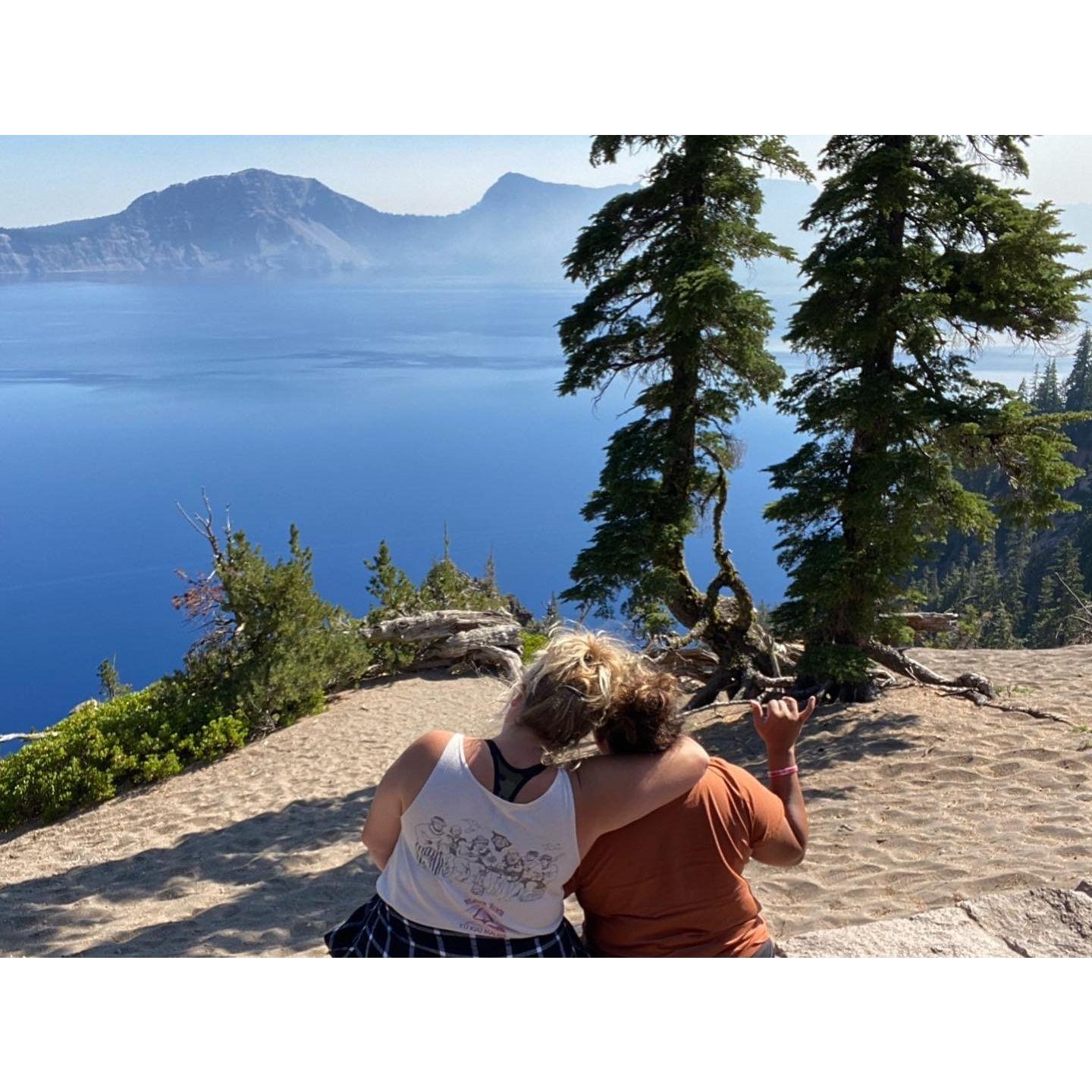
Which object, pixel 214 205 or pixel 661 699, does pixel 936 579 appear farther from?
pixel 661 699

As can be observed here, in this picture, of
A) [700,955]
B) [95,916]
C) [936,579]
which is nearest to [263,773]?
[95,916]

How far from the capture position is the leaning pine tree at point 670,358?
24.8 ft

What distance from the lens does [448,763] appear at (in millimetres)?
1961

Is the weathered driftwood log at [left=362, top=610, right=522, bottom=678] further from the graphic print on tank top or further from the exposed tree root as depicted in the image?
the graphic print on tank top

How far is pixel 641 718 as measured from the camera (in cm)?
201

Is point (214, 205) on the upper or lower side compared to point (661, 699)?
upper

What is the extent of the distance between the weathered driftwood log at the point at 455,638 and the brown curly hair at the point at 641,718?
947 cm

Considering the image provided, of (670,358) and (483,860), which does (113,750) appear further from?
(483,860)

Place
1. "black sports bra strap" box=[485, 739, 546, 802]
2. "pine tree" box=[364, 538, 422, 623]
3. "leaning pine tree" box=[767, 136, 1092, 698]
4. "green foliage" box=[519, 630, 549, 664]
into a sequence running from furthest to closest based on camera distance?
"green foliage" box=[519, 630, 549, 664], "pine tree" box=[364, 538, 422, 623], "leaning pine tree" box=[767, 136, 1092, 698], "black sports bra strap" box=[485, 739, 546, 802]

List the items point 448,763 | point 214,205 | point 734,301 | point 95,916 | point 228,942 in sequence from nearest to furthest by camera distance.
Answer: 1. point 448,763
2. point 228,942
3. point 95,916
4. point 734,301
5. point 214,205

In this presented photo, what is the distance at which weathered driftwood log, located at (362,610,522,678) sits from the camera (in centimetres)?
1151

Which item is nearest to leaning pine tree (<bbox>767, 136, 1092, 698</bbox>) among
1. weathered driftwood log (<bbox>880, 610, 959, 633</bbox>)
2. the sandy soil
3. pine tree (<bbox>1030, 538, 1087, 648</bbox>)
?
the sandy soil

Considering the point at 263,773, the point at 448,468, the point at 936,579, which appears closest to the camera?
the point at 263,773

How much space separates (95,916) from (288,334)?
202 meters
